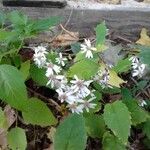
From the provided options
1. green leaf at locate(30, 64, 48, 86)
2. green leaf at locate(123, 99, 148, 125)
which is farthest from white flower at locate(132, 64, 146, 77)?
green leaf at locate(30, 64, 48, 86)

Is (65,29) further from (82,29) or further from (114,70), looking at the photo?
(114,70)

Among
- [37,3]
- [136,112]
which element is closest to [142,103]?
[136,112]

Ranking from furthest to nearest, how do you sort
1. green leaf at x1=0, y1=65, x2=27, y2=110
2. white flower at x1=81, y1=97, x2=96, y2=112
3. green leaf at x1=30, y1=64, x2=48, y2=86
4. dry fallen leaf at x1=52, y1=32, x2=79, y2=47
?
dry fallen leaf at x1=52, y1=32, x2=79, y2=47 < green leaf at x1=30, y1=64, x2=48, y2=86 < white flower at x1=81, y1=97, x2=96, y2=112 < green leaf at x1=0, y1=65, x2=27, y2=110

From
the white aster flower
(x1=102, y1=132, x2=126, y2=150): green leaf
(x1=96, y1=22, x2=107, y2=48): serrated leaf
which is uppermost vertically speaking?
(x1=96, y1=22, x2=107, y2=48): serrated leaf

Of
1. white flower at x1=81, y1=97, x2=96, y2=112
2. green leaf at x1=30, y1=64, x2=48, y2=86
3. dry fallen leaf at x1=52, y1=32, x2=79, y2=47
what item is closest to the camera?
white flower at x1=81, y1=97, x2=96, y2=112

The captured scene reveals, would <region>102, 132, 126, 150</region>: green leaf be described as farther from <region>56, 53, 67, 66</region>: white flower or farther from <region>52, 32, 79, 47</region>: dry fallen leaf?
<region>52, 32, 79, 47</region>: dry fallen leaf

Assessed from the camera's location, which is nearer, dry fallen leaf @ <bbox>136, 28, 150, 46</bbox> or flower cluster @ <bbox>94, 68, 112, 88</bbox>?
Result: flower cluster @ <bbox>94, 68, 112, 88</bbox>

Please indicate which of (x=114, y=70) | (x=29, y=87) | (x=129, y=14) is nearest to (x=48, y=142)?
(x=29, y=87)

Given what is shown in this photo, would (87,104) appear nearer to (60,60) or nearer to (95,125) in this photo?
(95,125)
